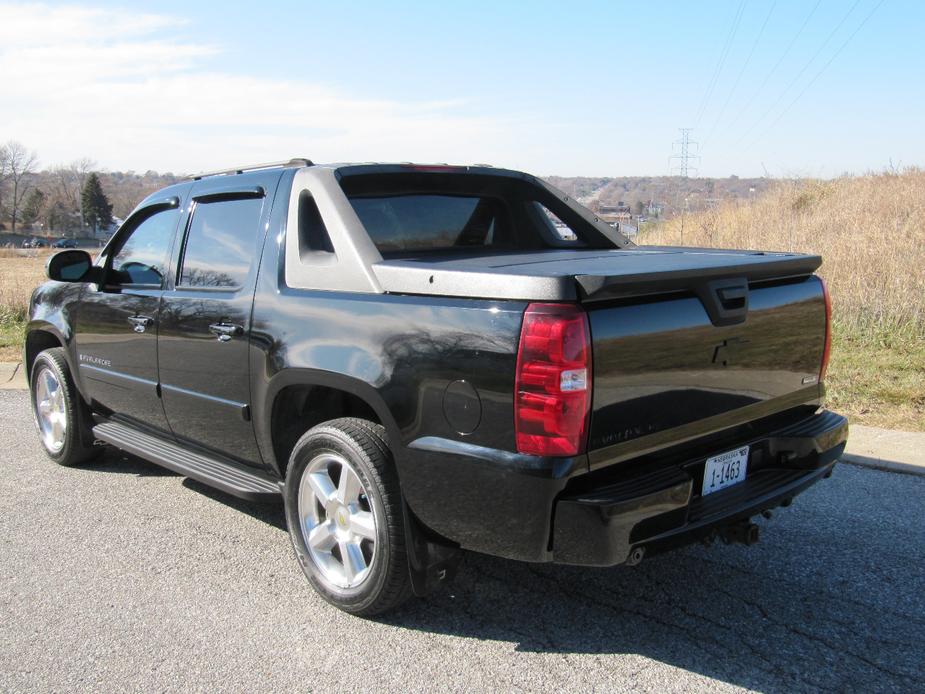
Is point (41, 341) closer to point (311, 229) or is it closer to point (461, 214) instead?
point (311, 229)

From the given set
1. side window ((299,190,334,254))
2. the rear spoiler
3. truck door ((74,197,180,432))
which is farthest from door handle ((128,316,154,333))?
the rear spoiler

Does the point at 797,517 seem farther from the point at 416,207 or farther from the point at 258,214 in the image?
the point at 258,214

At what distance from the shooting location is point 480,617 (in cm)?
329

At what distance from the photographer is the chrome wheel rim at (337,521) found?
3.26 m

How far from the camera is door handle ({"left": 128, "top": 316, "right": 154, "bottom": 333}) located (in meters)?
4.35

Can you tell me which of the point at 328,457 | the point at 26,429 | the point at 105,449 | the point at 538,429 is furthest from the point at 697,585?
the point at 26,429

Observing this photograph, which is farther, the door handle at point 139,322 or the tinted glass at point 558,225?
the tinted glass at point 558,225

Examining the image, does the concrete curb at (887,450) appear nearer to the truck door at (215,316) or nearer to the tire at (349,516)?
the tire at (349,516)

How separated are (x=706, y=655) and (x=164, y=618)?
2.22 meters

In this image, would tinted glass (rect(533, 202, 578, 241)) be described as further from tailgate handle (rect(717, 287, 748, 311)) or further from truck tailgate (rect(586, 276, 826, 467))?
tailgate handle (rect(717, 287, 748, 311))

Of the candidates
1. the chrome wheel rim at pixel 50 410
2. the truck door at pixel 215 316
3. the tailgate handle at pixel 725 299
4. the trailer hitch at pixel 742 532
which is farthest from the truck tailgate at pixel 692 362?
the chrome wheel rim at pixel 50 410

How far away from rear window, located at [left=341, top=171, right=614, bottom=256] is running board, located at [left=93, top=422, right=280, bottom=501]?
130cm

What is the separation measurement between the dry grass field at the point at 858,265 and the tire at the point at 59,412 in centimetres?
524

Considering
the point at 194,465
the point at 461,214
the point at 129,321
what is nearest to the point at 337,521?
the point at 194,465
